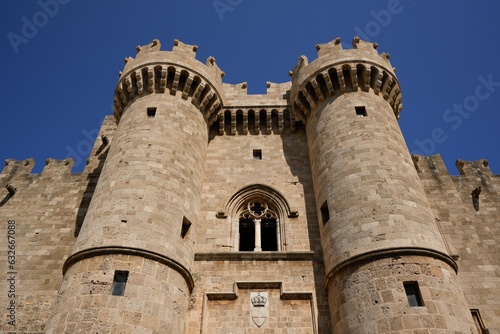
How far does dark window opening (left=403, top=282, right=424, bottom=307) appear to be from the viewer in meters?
7.68

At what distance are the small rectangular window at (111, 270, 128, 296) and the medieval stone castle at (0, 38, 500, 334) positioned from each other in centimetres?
3

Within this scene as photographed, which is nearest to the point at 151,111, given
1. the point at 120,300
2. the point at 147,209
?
the point at 147,209

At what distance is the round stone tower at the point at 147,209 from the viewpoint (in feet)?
25.4

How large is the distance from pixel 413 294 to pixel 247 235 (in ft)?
16.1

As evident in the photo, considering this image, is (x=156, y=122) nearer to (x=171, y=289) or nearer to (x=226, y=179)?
(x=226, y=179)

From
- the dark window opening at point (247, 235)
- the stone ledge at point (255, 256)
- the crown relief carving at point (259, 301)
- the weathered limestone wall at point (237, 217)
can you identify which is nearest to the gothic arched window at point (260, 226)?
the dark window opening at point (247, 235)

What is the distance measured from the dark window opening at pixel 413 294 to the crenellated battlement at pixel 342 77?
6.21 meters

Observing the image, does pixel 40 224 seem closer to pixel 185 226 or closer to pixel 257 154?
pixel 185 226

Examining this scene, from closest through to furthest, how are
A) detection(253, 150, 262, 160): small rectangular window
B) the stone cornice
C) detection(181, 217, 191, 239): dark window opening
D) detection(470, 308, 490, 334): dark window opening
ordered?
the stone cornice
detection(470, 308, 490, 334): dark window opening
detection(181, 217, 191, 239): dark window opening
detection(253, 150, 262, 160): small rectangular window

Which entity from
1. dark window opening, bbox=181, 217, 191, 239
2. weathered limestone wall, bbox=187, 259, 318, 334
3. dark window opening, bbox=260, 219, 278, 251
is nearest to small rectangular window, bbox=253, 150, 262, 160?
dark window opening, bbox=260, 219, 278, 251

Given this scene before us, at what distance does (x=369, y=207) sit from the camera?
9.13 m

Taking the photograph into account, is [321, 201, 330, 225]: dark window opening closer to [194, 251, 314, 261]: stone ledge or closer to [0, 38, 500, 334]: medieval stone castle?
[0, 38, 500, 334]: medieval stone castle

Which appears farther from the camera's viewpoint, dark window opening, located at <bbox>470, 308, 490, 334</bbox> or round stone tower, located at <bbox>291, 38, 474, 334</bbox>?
dark window opening, located at <bbox>470, 308, 490, 334</bbox>

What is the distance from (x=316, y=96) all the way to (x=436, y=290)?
677 cm
